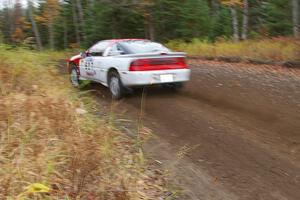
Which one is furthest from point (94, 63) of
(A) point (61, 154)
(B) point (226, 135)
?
(A) point (61, 154)

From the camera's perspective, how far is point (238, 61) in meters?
14.5

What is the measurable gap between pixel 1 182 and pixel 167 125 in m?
3.56

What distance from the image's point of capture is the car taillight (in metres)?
8.50

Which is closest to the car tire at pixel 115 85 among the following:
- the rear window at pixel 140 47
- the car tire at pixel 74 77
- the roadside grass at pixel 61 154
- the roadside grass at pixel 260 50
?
the rear window at pixel 140 47

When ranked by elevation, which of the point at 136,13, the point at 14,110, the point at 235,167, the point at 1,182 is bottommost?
the point at 235,167

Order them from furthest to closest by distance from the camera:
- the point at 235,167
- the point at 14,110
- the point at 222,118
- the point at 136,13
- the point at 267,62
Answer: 1. the point at 136,13
2. the point at 267,62
3. the point at 222,118
4. the point at 14,110
5. the point at 235,167

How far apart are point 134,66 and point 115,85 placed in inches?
33.0

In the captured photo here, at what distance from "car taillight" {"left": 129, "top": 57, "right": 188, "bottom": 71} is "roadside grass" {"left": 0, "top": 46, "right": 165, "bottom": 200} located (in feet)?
7.89

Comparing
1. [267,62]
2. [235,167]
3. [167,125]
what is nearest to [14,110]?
[167,125]

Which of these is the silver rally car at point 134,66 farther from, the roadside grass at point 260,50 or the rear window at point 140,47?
the roadside grass at point 260,50

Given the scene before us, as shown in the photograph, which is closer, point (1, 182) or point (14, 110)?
point (1, 182)

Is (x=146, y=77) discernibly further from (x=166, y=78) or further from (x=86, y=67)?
(x=86, y=67)

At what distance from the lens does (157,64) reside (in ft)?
28.4

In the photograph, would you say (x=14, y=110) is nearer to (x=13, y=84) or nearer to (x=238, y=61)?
(x=13, y=84)
